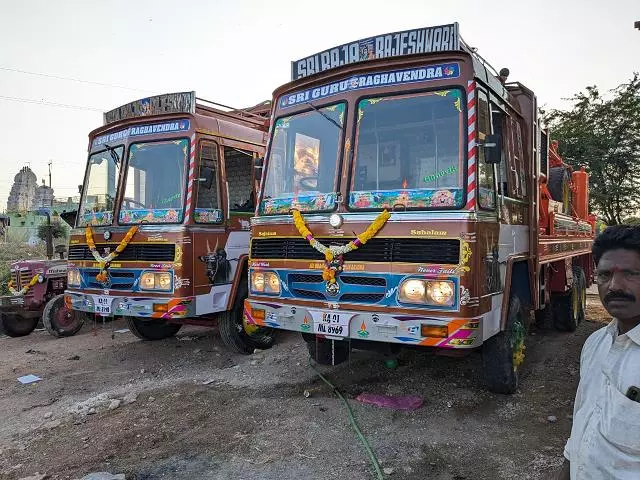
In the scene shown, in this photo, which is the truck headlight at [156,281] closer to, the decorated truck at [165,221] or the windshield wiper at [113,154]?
the decorated truck at [165,221]

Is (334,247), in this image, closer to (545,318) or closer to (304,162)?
(304,162)

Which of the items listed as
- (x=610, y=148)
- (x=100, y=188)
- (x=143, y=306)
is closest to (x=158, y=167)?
(x=100, y=188)

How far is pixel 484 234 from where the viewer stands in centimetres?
399

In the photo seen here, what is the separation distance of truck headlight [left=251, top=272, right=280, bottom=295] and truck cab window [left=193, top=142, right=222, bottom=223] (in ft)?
5.39

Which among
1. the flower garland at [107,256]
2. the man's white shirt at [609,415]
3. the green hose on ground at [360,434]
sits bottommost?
the green hose on ground at [360,434]

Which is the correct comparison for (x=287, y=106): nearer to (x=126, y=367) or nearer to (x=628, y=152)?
(x=126, y=367)

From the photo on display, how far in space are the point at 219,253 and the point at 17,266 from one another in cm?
484

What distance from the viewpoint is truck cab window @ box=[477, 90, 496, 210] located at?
4.02 m

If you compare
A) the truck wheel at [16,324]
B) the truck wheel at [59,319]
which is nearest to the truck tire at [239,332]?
the truck wheel at [59,319]

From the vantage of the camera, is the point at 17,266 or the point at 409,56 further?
the point at 17,266

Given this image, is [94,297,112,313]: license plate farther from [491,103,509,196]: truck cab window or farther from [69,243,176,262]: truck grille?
[491,103,509,196]: truck cab window

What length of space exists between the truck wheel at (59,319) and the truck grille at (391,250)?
544 cm

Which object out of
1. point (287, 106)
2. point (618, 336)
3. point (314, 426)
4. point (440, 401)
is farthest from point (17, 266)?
point (618, 336)

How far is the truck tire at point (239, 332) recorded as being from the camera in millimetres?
6527
